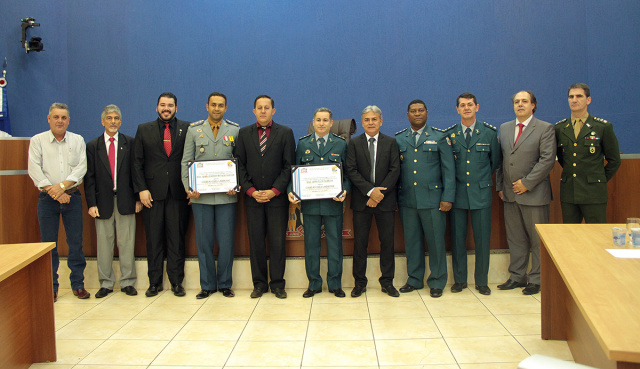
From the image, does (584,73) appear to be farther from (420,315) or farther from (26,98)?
(26,98)

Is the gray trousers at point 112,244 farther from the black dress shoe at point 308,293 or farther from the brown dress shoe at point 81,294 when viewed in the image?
the black dress shoe at point 308,293

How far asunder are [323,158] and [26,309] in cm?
235

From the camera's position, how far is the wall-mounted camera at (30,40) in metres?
6.59

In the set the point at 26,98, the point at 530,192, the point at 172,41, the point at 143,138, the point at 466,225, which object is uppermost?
the point at 172,41

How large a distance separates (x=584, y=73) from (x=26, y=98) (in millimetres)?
7553

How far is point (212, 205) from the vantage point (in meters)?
4.13

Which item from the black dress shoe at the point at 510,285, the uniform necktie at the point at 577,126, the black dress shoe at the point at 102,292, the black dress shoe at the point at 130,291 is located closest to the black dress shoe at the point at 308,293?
the black dress shoe at the point at 130,291

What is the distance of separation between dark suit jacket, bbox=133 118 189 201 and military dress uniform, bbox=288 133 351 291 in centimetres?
101

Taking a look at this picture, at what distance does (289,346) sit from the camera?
2982 mm

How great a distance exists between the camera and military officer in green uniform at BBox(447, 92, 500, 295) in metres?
4.04

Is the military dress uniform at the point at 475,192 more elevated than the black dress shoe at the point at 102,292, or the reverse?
the military dress uniform at the point at 475,192

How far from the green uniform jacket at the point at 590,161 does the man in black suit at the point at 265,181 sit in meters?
2.26

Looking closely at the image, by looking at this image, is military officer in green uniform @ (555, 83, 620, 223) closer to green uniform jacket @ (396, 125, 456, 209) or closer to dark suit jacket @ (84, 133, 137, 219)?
green uniform jacket @ (396, 125, 456, 209)

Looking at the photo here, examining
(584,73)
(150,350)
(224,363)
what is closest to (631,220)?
(224,363)
